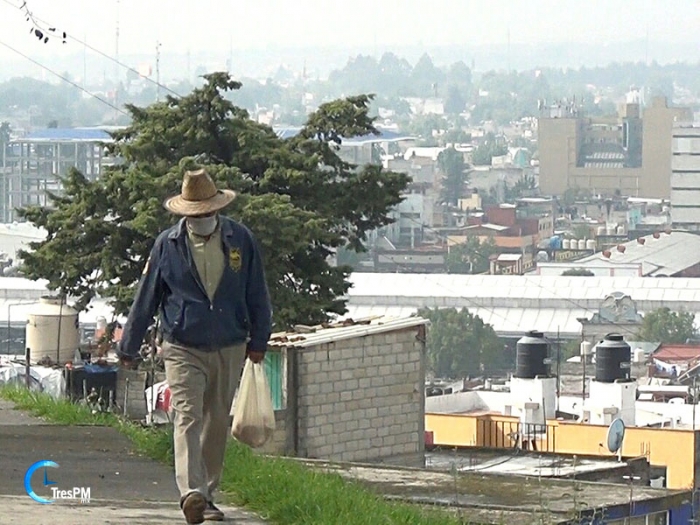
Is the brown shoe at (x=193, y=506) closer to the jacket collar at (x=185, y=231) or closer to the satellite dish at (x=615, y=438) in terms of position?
the jacket collar at (x=185, y=231)

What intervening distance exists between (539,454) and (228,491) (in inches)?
398

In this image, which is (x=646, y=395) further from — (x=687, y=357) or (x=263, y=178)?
(x=687, y=357)

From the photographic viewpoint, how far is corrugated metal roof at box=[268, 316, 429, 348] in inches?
436

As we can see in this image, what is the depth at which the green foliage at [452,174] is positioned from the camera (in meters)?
142

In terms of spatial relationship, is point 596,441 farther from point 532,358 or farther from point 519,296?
point 519,296

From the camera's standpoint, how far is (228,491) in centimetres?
514

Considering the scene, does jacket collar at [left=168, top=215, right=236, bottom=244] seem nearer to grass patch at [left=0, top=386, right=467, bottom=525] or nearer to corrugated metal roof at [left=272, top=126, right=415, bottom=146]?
grass patch at [left=0, top=386, right=467, bottom=525]

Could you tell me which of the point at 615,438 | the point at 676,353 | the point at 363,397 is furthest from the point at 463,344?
the point at 363,397

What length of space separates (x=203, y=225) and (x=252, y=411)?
0.56 metres

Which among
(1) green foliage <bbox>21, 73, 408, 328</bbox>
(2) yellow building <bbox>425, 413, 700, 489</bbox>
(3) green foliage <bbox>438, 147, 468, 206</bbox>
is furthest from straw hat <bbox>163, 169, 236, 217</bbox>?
(3) green foliage <bbox>438, 147, 468, 206</bbox>

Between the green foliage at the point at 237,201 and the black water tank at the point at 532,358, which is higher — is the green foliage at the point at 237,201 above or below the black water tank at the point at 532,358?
above

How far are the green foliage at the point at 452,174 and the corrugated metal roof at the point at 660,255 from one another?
3871cm

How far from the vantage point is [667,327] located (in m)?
68.5

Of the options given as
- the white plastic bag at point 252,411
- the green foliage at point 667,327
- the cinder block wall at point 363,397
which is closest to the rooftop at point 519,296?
the green foliage at point 667,327
